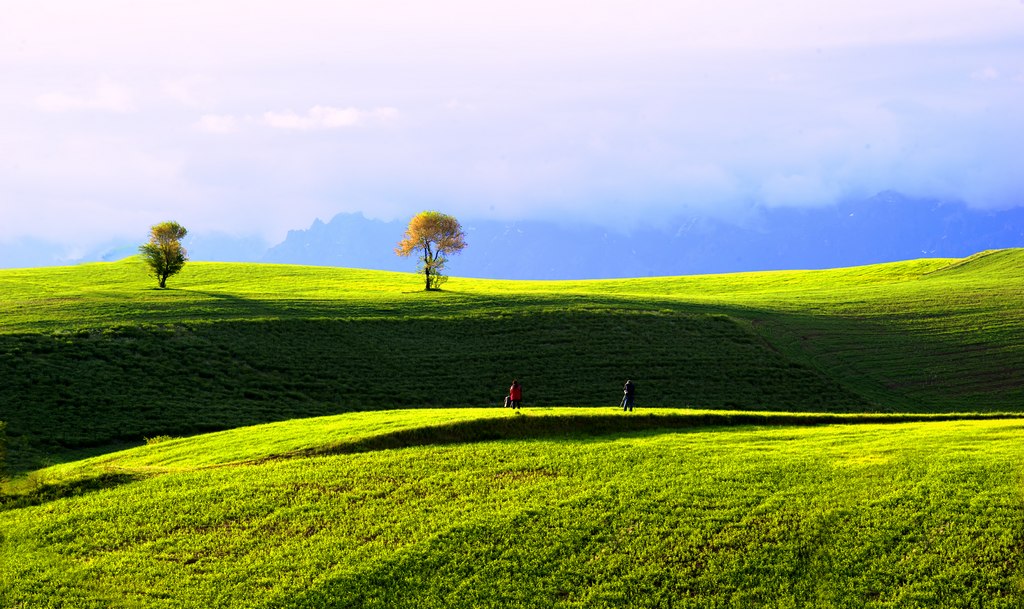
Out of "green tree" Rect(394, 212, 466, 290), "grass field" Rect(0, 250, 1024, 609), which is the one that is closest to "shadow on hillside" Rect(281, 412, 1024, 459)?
"grass field" Rect(0, 250, 1024, 609)

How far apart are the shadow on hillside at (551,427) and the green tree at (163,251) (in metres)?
68.2

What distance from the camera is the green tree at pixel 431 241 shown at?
100 meters

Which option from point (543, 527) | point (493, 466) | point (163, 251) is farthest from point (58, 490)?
point (163, 251)

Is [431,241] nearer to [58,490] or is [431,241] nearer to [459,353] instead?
[459,353]

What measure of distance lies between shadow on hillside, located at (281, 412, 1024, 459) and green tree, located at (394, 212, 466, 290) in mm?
61110

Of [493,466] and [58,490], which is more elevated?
[493,466]

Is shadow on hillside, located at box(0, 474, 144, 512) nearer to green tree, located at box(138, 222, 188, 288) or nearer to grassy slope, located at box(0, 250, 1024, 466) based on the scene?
grassy slope, located at box(0, 250, 1024, 466)

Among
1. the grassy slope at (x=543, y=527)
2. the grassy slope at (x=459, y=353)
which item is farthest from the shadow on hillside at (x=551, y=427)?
the grassy slope at (x=459, y=353)

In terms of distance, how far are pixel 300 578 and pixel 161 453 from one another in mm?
17439

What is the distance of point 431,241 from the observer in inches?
3996

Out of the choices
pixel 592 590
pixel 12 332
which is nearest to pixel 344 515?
pixel 592 590

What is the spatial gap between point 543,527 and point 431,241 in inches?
3022

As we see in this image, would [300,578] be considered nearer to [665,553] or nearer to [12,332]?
[665,553]

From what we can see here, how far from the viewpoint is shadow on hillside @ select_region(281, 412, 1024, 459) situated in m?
36.5
